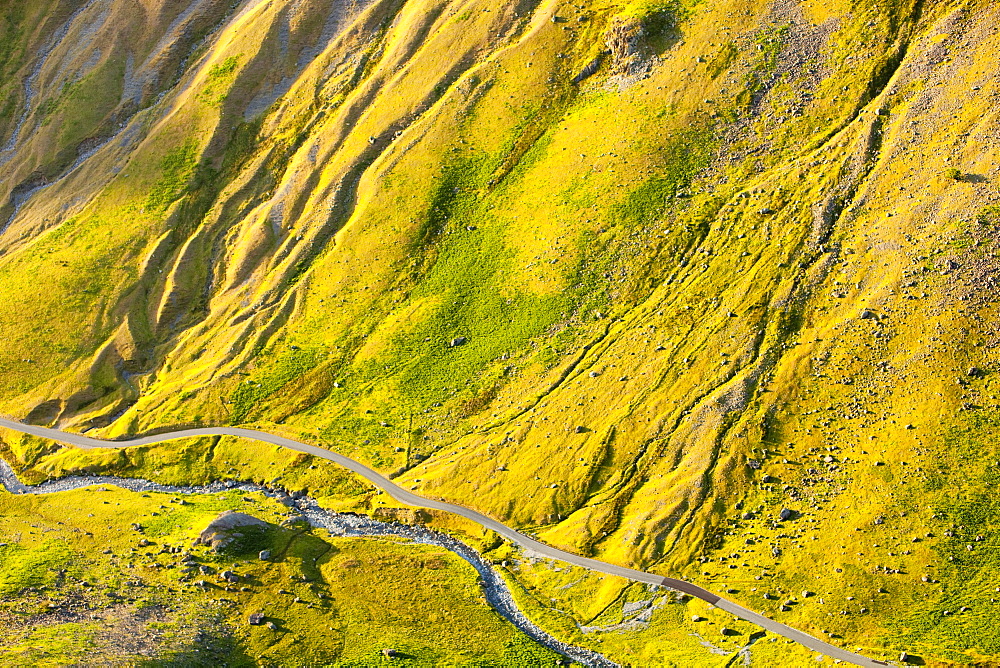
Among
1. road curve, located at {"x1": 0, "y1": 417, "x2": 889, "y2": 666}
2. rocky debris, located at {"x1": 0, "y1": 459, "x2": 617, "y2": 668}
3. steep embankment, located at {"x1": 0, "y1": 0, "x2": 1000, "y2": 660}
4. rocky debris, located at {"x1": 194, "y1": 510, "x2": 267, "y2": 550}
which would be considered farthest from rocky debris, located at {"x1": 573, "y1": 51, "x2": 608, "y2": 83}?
rocky debris, located at {"x1": 194, "y1": 510, "x2": 267, "y2": 550}

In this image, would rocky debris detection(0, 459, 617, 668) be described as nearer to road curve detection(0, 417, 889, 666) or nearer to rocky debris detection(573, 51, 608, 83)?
road curve detection(0, 417, 889, 666)

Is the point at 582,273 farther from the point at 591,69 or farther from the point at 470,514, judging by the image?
the point at 591,69

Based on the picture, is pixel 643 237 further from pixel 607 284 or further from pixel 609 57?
pixel 609 57

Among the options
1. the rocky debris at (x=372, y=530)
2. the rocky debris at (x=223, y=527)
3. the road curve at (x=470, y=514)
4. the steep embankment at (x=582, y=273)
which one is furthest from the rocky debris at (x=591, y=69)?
the rocky debris at (x=223, y=527)

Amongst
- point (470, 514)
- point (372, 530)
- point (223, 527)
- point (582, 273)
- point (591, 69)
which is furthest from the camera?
point (591, 69)

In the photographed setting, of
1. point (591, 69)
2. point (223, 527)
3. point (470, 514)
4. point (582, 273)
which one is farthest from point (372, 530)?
point (591, 69)

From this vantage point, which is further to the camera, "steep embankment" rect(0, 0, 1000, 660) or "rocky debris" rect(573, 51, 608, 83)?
"rocky debris" rect(573, 51, 608, 83)
